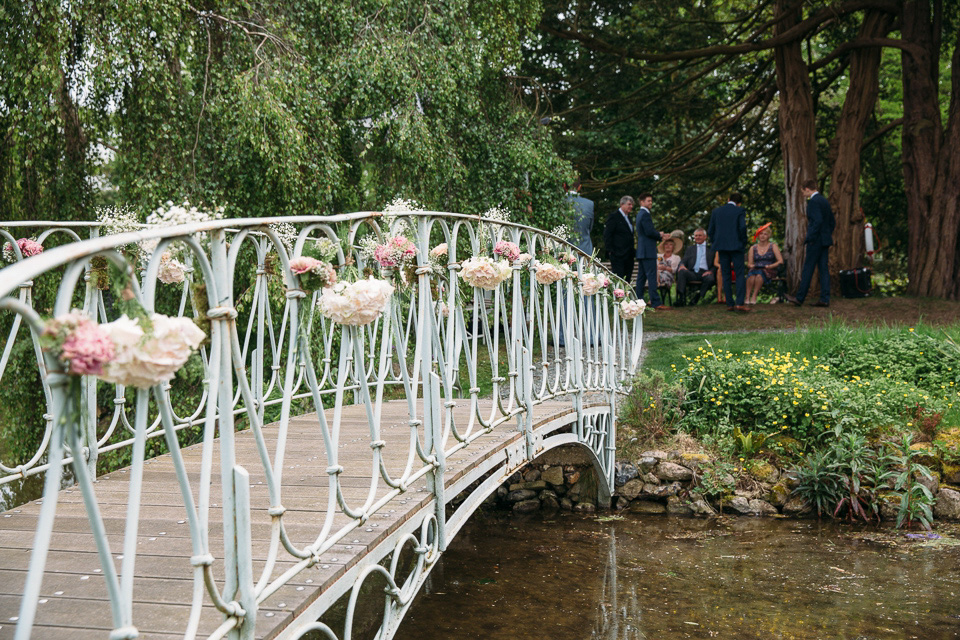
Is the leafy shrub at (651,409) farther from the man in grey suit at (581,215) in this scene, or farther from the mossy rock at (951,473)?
the mossy rock at (951,473)

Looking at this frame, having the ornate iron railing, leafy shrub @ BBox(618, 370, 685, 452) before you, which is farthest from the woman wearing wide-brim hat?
the ornate iron railing

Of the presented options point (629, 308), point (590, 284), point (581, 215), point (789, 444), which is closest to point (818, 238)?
point (581, 215)

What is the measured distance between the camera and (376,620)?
6.03m

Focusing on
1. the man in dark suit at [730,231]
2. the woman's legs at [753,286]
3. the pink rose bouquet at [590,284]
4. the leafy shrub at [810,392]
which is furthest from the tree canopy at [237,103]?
the woman's legs at [753,286]

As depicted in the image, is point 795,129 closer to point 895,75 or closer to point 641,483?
point 895,75

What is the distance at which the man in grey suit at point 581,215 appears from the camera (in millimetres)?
10055

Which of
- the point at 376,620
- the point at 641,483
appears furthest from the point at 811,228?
the point at 376,620

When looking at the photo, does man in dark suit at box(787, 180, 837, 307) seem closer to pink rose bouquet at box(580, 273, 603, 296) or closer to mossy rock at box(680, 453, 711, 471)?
mossy rock at box(680, 453, 711, 471)

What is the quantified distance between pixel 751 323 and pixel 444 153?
6.21 meters

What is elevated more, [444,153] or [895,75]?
[895,75]

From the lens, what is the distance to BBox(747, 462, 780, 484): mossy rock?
8.00 metres

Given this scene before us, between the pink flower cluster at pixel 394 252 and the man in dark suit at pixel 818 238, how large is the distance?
1030 centimetres

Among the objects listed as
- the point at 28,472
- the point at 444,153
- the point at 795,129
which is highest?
the point at 795,129

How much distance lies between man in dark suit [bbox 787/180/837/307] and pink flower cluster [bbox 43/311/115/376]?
473 inches
